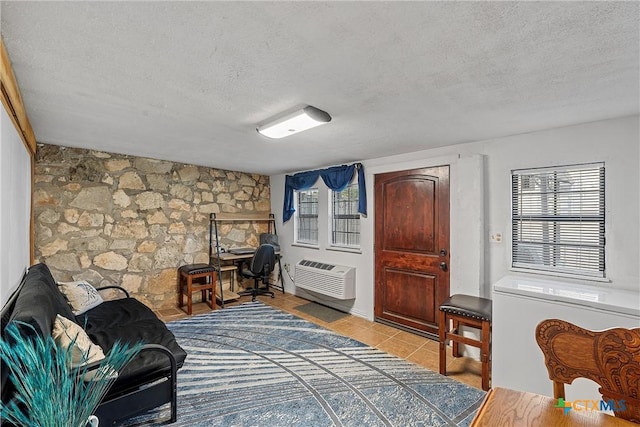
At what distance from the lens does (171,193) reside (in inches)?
164

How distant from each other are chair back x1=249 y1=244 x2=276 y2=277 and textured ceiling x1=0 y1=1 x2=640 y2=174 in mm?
2366

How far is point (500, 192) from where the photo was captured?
2.80 m

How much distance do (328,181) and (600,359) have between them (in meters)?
3.56

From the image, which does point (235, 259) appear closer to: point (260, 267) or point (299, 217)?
point (260, 267)

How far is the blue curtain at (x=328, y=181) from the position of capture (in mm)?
3902

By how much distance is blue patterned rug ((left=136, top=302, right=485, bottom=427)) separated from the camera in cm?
196

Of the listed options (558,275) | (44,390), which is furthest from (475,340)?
(44,390)

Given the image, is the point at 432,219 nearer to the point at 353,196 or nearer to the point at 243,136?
the point at 353,196

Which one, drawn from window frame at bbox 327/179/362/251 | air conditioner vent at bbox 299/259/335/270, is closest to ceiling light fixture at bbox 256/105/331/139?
window frame at bbox 327/179/362/251

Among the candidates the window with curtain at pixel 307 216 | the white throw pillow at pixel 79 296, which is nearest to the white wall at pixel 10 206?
the white throw pillow at pixel 79 296

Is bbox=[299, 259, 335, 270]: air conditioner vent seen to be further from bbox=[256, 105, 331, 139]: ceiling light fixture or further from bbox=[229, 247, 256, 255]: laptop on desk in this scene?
bbox=[256, 105, 331, 139]: ceiling light fixture

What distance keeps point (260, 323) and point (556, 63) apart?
3.63 metres

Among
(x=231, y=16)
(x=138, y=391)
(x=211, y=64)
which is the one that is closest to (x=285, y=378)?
(x=138, y=391)

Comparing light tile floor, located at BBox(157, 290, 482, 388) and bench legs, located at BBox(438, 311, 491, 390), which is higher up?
bench legs, located at BBox(438, 311, 491, 390)
